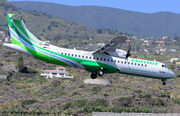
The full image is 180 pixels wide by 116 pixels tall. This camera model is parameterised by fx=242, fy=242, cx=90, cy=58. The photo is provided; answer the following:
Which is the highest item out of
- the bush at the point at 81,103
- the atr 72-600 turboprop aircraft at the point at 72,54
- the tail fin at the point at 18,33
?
the tail fin at the point at 18,33

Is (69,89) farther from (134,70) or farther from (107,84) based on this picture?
(134,70)

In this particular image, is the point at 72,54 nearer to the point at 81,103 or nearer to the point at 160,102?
the point at 81,103

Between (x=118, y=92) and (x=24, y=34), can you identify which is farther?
(x=118, y=92)

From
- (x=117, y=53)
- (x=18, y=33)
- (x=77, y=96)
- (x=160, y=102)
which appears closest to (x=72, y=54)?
(x=117, y=53)

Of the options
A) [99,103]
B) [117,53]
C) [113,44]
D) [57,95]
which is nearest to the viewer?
[113,44]

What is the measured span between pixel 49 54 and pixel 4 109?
1511 inches

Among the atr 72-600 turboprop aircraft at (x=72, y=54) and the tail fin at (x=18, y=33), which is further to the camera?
the atr 72-600 turboprop aircraft at (x=72, y=54)

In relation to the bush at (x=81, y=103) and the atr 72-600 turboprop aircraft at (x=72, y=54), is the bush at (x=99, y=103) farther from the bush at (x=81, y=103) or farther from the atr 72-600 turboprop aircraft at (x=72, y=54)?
the atr 72-600 turboprop aircraft at (x=72, y=54)

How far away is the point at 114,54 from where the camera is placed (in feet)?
140

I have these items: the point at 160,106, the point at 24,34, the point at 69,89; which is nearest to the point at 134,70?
the point at 24,34

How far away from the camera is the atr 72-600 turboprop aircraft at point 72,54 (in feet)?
138

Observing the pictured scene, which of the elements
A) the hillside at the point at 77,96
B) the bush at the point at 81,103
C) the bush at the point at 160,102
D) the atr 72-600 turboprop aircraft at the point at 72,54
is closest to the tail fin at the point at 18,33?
the atr 72-600 turboprop aircraft at the point at 72,54

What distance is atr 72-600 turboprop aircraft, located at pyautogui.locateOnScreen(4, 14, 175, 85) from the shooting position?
42.1 m

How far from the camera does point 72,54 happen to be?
141ft
